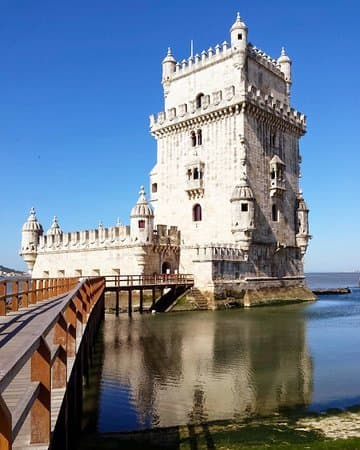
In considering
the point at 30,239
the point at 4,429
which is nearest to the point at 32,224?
the point at 30,239

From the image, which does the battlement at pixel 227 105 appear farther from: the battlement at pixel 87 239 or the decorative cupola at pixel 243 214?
the battlement at pixel 87 239

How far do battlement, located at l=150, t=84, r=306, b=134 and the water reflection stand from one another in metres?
20.3

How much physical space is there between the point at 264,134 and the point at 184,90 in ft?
29.0

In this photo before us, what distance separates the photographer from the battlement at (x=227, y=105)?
3991 cm

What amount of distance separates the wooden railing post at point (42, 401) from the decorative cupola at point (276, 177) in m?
38.3

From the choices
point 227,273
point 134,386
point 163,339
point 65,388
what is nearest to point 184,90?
point 227,273

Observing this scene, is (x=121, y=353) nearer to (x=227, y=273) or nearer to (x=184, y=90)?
(x=227, y=273)

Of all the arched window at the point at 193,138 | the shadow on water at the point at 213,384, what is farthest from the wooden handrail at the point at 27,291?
the arched window at the point at 193,138

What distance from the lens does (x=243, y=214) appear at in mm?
38469

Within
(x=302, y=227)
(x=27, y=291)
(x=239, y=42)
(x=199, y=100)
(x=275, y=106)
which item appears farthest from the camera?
(x=302, y=227)

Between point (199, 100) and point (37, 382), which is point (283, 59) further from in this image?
point (37, 382)

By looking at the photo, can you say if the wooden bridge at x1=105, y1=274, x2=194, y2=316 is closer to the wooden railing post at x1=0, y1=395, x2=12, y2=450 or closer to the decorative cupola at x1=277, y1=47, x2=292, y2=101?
the decorative cupola at x1=277, y1=47, x2=292, y2=101

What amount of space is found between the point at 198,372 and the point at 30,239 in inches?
1544

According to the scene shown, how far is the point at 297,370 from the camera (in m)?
15.6
